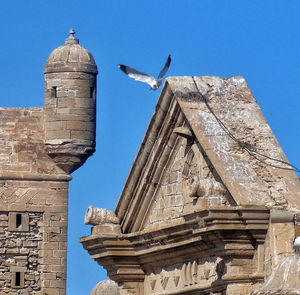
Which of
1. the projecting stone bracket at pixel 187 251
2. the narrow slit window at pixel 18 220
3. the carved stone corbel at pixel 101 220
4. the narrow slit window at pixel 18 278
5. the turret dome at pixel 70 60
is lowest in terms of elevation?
the projecting stone bracket at pixel 187 251

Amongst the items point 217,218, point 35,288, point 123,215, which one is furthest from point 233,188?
point 35,288

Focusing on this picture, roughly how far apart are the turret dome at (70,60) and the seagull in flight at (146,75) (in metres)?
21.9

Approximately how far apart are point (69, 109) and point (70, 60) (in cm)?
101

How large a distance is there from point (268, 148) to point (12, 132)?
23.4 meters

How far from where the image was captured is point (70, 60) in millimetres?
39375

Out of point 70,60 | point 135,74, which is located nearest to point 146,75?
point 135,74

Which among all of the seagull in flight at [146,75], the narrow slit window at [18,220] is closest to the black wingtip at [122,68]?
the seagull in flight at [146,75]

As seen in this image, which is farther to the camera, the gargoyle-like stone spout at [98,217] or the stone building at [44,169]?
the stone building at [44,169]

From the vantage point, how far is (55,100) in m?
39.6

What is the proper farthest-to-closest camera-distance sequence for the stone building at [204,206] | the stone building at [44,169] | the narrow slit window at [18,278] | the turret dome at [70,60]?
the turret dome at [70,60] → the stone building at [44,169] → the narrow slit window at [18,278] → the stone building at [204,206]

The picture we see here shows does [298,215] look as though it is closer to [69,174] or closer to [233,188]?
[233,188]

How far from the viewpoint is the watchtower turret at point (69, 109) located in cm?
3925

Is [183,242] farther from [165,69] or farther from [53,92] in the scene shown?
→ [53,92]

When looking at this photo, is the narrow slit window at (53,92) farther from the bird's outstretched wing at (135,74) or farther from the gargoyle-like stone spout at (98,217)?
the bird's outstretched wing at (135,74)
